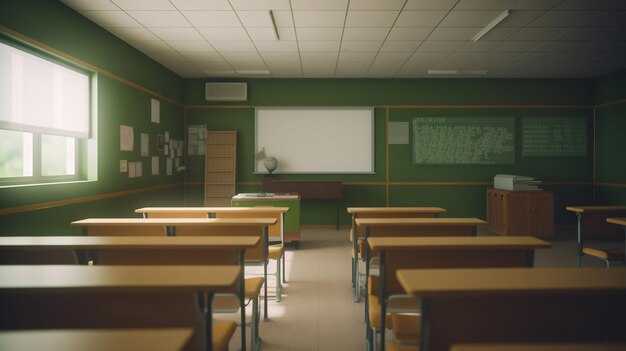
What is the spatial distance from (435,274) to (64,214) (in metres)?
3.68

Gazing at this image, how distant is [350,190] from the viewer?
7.09m

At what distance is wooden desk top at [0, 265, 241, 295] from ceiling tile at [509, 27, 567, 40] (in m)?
4.67

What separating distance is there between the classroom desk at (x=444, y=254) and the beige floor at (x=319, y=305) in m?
0.77

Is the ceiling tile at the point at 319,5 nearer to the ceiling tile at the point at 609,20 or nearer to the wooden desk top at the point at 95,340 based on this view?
the ceiling tile at the point at 609,20

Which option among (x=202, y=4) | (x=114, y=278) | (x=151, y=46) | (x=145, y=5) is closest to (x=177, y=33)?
(x=151, y=46)

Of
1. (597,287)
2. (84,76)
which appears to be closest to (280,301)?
(597,287)

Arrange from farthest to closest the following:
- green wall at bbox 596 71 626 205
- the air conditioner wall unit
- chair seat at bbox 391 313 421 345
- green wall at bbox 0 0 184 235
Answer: the air conditioner wall unit, green wall at bbox 596 71 626 205, green wall at bbox 0 0 184 235, chair seat at bbox 391 313 421 345

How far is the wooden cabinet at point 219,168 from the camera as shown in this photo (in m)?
7.03

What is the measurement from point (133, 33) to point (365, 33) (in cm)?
274

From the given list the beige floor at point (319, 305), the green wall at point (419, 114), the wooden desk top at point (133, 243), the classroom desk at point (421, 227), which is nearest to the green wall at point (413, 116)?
the green wall at point (419, 114)

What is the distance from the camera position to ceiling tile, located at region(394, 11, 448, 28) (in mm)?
4027

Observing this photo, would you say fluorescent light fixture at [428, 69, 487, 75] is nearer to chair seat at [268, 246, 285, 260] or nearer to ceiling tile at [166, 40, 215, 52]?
ceiling tile at [166, 40, 215, 52]

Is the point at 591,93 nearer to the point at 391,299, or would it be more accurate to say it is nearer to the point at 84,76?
the point at 391,299

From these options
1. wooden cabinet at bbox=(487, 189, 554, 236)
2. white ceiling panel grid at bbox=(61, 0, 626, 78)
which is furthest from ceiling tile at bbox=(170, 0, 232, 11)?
wooden cabinet at bbox=(487, 189, 554, 236)
